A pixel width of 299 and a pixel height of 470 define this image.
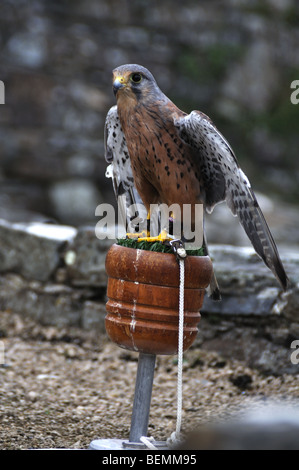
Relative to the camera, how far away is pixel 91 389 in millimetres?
2613

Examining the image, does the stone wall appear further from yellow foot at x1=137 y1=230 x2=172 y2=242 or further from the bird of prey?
yellow foot at x1=137 y1=230 x2=172 y2=242

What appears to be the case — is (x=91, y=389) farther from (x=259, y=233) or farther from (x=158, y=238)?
(x=259, y=233)

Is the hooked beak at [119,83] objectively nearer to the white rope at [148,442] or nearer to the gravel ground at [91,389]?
the white rope at [148,442]

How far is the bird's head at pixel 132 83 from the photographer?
1.87 meters

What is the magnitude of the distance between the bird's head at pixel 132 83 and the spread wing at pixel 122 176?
14.6 inches

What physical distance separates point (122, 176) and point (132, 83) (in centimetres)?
54

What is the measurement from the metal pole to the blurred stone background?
4.01 meters

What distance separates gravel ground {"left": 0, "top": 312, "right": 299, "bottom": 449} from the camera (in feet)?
6.89

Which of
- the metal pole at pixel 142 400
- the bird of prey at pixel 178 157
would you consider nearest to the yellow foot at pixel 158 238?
the bird of prey at pixel 178 157

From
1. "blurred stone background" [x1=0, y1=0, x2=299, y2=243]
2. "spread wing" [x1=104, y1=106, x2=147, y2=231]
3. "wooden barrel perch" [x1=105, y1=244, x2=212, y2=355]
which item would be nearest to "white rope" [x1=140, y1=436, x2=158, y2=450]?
"wooden barrel perch" [x1=105, y1=244, x2=212, y2=355]

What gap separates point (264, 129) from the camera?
7016 millimetres

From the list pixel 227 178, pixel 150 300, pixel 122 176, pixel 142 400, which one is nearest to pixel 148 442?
pixel 142 400
